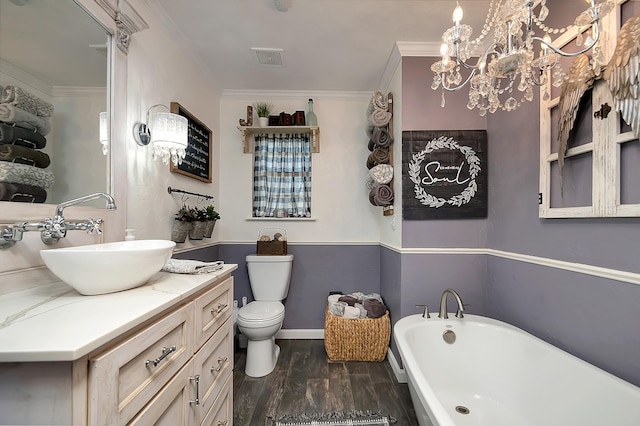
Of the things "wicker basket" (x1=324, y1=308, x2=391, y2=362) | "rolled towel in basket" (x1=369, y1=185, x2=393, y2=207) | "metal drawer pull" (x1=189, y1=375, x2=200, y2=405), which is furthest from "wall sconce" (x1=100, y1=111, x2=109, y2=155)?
"wicker basket" (x1=324, y1=308, x2=391, y2=362)

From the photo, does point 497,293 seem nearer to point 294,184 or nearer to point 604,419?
point 604,419

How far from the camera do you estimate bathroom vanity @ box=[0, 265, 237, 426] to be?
1.62ft

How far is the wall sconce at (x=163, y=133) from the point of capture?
1.41 meters

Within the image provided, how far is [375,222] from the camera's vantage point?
8.39 feet

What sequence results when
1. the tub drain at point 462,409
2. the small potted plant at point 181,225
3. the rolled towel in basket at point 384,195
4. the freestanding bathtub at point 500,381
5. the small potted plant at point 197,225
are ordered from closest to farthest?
the freestanding bathtub at point 500,381, the tub drain at point 462,409, the small potted plant at point 181,225, the small potted plant at point 197,225, the rolled towel in basket at point 384,195

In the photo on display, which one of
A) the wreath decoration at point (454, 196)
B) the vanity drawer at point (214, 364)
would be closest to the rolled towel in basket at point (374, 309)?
the wreath decoration at point (454, 196)

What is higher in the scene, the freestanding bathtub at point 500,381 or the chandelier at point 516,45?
the chandelier at point 516,45

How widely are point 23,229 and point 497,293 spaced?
2423mm

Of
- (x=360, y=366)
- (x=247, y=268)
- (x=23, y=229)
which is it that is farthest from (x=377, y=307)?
(x=23, y=229)

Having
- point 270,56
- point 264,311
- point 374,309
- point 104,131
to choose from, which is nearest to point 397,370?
point 374,309

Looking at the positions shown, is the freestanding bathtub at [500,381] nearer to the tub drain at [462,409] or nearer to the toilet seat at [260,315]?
the tub drain at [462,409]

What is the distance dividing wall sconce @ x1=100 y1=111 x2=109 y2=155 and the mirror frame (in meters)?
0.02

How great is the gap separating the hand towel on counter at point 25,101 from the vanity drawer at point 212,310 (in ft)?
2.97

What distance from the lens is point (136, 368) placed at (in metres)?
0.65
